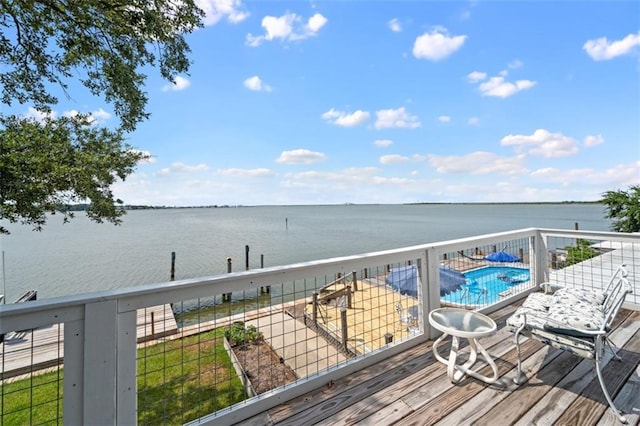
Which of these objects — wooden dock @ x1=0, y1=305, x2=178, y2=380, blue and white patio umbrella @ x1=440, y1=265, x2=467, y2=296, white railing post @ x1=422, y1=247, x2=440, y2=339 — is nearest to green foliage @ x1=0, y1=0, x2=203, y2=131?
wooden dock @ x1=0, y1=305, x2=178, y2=380

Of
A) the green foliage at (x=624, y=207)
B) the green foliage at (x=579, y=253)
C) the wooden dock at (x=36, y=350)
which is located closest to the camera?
the wooden dock at (x=36, y=350)

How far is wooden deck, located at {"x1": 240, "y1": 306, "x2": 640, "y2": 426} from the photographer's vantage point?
175 cm

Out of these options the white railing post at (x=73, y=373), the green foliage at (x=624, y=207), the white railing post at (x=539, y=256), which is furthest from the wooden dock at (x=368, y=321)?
the green foliage at (x=624, y=207)

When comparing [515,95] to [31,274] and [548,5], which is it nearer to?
[548,5]

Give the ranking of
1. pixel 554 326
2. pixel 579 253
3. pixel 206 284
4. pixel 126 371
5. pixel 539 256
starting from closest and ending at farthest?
pixel 126 371 < pixel 206 284 < pixel 554 326 < pixel 539 256 < pixel 579 253

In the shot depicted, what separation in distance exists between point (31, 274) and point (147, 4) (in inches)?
723

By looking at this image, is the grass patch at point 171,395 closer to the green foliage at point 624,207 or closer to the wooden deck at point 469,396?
the wooden deck at point 469,396

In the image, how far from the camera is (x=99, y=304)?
1314mm

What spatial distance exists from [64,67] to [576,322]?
254 inches

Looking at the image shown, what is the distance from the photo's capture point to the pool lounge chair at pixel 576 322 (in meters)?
1.75

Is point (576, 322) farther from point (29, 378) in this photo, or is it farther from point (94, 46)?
point (29, 378)

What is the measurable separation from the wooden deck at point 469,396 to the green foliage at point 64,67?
15.1 ft

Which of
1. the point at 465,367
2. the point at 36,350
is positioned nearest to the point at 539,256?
the point at 465,367

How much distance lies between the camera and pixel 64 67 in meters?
3.97
